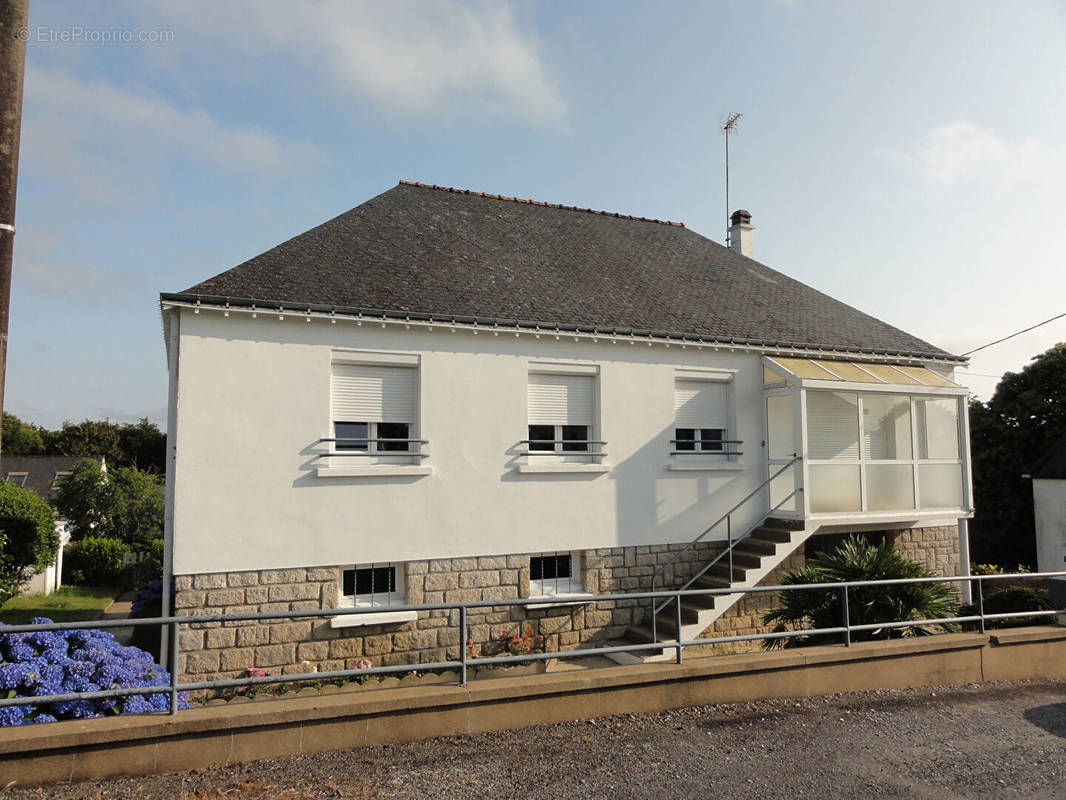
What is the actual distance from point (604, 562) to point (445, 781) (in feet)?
22.1

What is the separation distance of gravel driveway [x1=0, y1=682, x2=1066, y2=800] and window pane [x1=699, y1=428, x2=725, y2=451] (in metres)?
6.24

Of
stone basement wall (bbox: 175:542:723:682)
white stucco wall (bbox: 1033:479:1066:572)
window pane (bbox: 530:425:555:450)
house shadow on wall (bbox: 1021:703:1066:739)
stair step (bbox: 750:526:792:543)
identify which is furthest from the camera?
white stucco wall (bbox: 1033:479:1066:572)

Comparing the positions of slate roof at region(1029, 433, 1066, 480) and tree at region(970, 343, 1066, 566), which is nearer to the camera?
slate roof at region(1029, 433, 1066, 480)

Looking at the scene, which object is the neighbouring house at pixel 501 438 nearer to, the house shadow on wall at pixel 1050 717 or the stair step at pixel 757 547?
the stair step at pixel 757 547

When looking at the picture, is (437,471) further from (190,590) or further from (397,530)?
(190,590)

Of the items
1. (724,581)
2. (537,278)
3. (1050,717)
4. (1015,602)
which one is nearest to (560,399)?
(537,278)

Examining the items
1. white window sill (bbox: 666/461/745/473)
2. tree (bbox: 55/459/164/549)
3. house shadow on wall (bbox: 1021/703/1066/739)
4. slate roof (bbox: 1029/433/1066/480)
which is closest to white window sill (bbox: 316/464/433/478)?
white window sill (bbox: 666/461/745/473)

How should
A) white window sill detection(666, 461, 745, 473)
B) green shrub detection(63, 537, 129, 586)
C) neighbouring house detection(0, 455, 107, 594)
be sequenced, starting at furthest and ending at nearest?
neighbouring house detection(0, 455, 107, 594) → green shrub detection(63, 537, 129, 586) → white window sill detection(666, 461, 745, 473)

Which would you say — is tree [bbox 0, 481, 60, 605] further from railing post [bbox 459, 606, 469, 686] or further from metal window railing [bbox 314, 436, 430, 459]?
railing post [bbox 459, 606, 469, 686]

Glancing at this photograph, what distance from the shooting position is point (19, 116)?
4.62 metres

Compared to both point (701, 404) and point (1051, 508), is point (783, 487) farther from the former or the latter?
point (1051, 508)

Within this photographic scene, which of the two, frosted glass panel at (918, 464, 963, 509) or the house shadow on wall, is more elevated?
frosted glass panel at (918, 464, 963, 509)

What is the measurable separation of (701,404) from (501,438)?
3822mm

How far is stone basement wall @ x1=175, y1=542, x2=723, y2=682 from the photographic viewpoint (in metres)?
9.18
